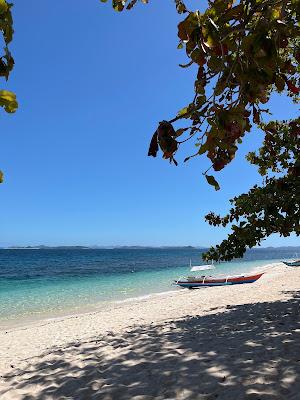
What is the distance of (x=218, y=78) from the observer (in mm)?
2090

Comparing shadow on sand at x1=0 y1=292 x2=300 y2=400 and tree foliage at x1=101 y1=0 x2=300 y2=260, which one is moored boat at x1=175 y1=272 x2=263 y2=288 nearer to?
shadow on sand at x1=0 y1=292 x2=300 y2=400

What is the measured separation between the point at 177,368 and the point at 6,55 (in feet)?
17.3

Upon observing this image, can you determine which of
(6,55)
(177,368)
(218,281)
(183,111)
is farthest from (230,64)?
(218,281)

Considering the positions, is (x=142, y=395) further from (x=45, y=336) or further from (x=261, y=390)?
(x=45, y=336)

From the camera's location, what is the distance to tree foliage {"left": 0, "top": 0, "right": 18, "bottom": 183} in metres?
1.53

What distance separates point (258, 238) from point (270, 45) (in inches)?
324

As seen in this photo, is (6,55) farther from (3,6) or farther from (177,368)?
(177,368)

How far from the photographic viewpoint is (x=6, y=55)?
1.59 m

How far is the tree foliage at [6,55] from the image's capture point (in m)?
1.53

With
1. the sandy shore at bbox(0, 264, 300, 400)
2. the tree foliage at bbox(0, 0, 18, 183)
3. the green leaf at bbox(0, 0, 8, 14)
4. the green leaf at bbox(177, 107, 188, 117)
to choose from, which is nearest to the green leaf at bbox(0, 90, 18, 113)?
the tree foliage at bbox(0, 0, 18, 183)

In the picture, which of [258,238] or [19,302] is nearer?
[258,238]

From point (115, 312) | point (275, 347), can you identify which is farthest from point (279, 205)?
point (115, 312)

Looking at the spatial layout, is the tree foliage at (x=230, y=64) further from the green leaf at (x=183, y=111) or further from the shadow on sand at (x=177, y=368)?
the shadow on sand at (x=177, y=368)

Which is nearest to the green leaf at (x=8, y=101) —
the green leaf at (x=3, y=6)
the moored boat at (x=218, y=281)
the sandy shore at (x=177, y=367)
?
the green leaf at (x=3, y=6)
